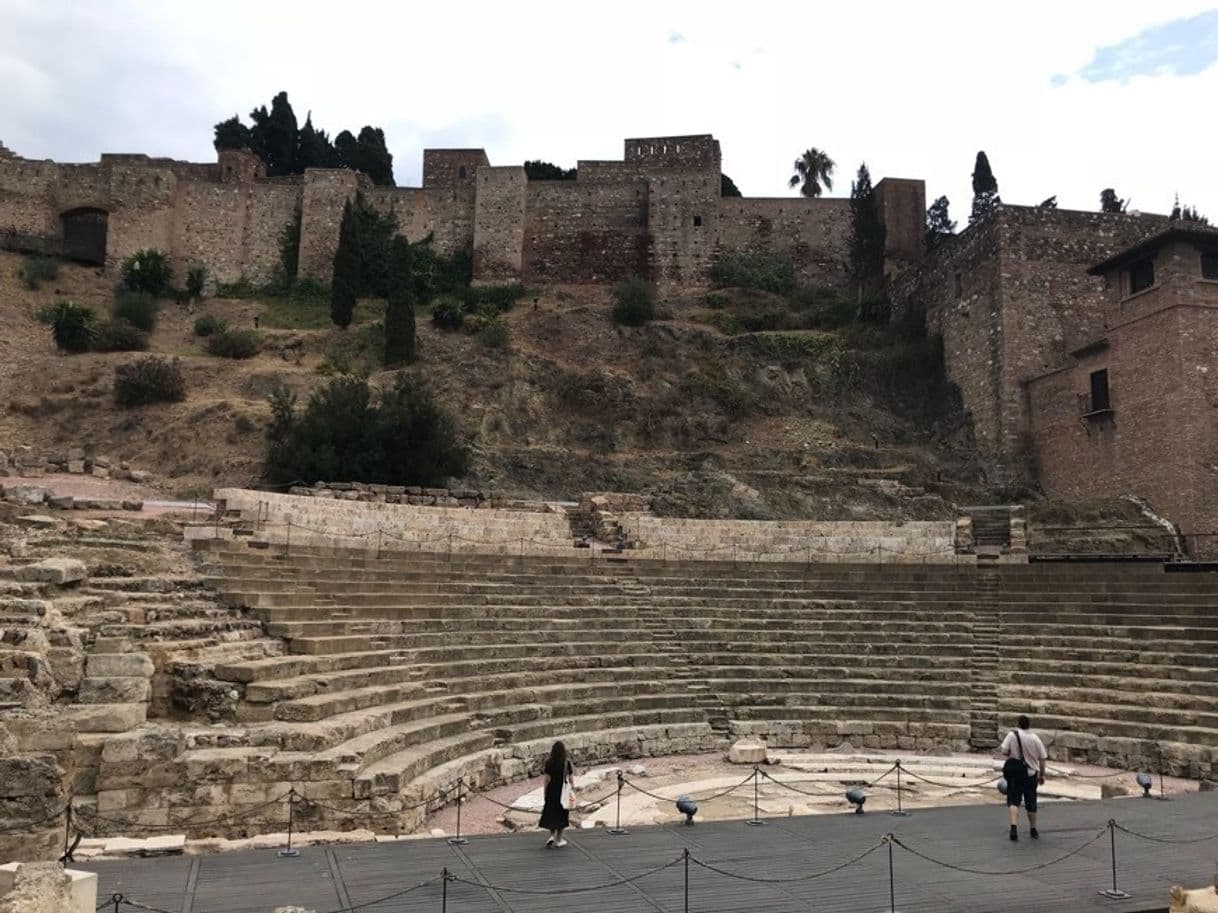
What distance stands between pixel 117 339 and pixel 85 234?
38.4 ft

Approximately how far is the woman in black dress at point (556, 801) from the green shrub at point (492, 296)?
1145 inches

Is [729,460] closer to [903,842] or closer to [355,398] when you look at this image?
[355,398]

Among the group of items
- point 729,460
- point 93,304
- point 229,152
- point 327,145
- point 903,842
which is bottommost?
point 903,842

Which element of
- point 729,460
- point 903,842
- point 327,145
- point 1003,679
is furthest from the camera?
point 327,145

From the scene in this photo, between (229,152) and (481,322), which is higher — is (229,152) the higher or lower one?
the higher one

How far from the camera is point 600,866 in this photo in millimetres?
6594

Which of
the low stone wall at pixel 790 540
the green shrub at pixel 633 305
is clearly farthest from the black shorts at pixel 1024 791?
the green shrub at pixel 633 305

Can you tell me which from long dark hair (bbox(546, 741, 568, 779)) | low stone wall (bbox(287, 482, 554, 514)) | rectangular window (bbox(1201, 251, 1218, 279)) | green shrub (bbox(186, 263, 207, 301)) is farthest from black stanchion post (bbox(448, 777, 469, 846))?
green shrub (bbox(186, 263, 207, 301))

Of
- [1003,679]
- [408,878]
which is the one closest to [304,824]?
[408,878]

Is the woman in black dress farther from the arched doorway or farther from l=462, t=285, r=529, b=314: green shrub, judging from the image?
the arched doorway

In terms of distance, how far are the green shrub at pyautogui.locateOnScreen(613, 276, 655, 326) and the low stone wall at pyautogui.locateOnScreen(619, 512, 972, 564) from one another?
1513 centimetres

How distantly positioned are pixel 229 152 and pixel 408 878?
4323cm

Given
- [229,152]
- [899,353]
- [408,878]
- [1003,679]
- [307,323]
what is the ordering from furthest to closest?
[229,152], [307,323], [899,353], [1003,679], [408,878]

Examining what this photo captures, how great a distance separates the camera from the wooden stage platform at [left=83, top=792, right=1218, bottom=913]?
5.69m
